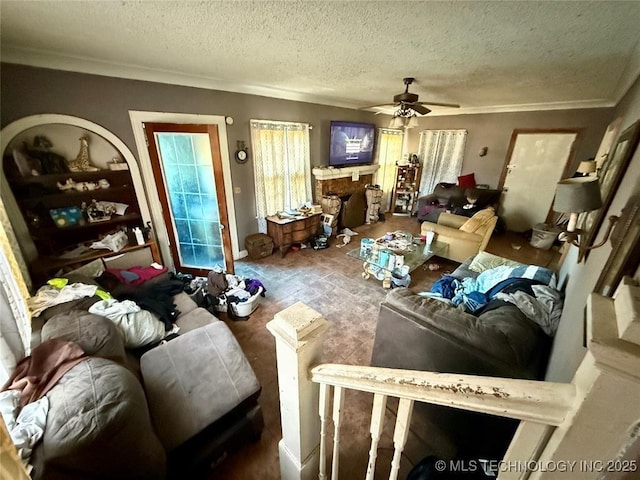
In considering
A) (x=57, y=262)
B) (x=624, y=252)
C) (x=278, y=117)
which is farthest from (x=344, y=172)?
(x=624, y=252)

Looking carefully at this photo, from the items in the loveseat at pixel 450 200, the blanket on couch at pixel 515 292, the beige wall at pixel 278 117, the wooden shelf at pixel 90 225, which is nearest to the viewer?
the beige wall at pixel 278 117

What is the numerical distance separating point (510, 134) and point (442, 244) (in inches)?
120

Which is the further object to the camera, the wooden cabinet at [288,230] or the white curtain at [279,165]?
the wooden cabinet at [288,230]

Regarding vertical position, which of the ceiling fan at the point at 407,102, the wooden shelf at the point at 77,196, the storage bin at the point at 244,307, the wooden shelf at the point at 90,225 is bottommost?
the storage bin at the point at 244,307

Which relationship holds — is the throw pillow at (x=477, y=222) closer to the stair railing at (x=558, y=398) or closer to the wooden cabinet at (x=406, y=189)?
the wooden cabinet at (x=406, y=189)

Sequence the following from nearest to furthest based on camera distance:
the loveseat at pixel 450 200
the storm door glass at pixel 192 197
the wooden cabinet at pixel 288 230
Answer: the storm door glass at pixel 192 197 → the wooden cabinet at pixel 288 230 → the loveseat at pixel 450 200

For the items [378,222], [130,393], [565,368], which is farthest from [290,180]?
[565,368]

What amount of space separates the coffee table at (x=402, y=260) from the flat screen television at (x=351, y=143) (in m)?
2.18

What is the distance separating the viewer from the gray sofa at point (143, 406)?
0.86 m

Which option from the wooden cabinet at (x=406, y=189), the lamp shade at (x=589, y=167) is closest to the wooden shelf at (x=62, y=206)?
the lamp shade at (x=589, y=167)

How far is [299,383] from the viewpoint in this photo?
0.86 metres

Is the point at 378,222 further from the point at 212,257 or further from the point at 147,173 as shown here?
the point at 147,173

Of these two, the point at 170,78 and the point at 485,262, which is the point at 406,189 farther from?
the point at 170,78

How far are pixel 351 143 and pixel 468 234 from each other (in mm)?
2708
